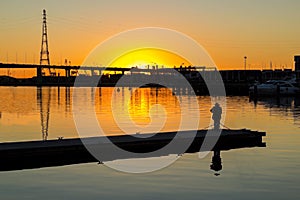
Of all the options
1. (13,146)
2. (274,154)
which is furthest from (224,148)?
(13,146)

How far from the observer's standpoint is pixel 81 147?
990 inches

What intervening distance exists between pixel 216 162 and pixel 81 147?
19.6 feet

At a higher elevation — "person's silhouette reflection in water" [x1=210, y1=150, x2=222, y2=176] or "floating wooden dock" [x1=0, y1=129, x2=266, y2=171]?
"floating wooden dock" [x1=0, y1=129, x2=266, y2=171]

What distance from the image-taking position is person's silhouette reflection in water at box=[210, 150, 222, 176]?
23658 mm

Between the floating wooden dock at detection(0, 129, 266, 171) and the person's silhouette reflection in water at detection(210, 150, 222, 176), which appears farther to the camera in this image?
the person's silhouette reflection in water at detection(210, 150, 222, 176)

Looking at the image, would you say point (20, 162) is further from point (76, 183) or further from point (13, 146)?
point (76, 183)

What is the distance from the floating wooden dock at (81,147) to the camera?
23531mm

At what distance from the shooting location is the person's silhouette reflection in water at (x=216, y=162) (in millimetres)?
23658

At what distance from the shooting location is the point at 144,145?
27.0 metres

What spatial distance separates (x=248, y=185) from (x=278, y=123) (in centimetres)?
2698

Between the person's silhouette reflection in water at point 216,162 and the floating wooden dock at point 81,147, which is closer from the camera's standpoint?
the floating wooden dock at point 81,147

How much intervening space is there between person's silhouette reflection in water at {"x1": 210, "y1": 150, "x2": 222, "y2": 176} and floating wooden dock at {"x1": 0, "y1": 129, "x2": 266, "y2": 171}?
1.08 metres

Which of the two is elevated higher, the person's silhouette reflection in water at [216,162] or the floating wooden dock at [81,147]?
the floating wooden dock at [81,147]

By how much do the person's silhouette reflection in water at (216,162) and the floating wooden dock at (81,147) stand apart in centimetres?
108
